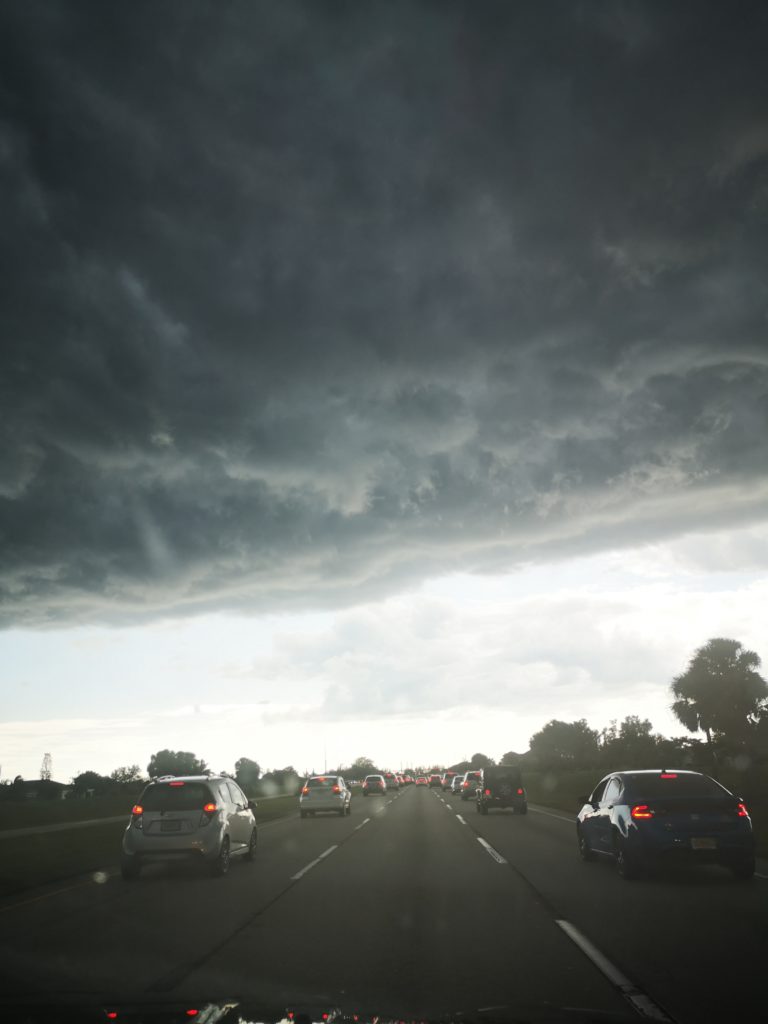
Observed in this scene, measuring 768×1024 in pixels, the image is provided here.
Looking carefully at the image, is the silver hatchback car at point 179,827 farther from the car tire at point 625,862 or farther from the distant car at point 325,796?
the distant car at point 325,796

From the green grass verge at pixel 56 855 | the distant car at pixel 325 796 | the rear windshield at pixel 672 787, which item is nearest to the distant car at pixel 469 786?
the distant car at pixel 325 796

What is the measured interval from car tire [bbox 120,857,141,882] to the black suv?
790 inches

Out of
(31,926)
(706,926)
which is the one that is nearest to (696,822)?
(706,926)

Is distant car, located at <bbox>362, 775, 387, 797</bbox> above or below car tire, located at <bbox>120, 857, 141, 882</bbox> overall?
above

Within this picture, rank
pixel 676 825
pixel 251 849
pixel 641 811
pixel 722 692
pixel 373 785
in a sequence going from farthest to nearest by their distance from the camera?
pixel 722 692, pixel 373 785, pixel 251 849, pixel 641 811, pixel 676 825

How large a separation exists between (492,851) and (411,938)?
9.31 metres

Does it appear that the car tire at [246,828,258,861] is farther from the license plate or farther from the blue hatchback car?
the license plate

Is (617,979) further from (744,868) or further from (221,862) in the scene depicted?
(221,862)

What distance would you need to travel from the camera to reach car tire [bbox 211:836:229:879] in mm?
14414

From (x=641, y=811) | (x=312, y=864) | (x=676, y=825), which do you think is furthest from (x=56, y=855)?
(x=676, y=825)

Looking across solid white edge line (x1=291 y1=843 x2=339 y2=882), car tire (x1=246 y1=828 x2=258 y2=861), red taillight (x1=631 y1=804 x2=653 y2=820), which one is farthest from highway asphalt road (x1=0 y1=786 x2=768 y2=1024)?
car tire (x1=246 y1=828 x2=258 y2=861)

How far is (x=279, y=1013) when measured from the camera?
541 cm

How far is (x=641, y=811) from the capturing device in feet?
41.0

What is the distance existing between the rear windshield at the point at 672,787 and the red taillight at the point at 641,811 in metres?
0.24
